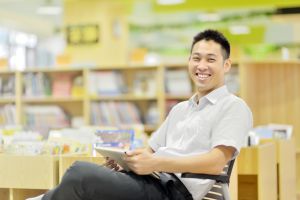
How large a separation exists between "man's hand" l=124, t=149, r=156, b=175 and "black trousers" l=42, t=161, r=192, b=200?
56 millimetres

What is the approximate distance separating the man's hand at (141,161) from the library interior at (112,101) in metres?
0.72

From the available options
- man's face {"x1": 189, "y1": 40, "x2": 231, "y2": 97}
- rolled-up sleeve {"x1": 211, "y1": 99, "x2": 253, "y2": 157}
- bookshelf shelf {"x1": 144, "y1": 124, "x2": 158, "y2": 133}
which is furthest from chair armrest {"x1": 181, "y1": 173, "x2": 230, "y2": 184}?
bookshelf shelf {"x1": 144, "y1": 124, "x2": 158, "y2": 133}

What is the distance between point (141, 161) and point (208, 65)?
2.13 feet

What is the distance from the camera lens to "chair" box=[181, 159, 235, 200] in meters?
2.54

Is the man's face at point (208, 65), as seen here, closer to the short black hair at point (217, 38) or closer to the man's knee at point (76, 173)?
the short black hair at point (217, 38)

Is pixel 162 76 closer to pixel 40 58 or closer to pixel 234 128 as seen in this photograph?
pixel 40 58

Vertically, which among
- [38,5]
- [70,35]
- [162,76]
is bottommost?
[162,76]

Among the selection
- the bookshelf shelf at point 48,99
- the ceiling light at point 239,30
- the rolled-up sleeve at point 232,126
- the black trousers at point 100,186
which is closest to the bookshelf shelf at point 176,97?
the bookshelf shelf at point 48,99

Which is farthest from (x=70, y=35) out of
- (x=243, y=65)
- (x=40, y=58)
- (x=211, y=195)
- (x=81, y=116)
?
(x=211, y=195)

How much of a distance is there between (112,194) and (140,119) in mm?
4796

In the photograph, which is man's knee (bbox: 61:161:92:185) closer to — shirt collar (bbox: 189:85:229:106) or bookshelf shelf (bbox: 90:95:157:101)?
shirt collar (bbox: 189:85:229:106)

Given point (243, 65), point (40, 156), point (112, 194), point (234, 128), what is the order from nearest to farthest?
point (112, 194) → point (234, 128) → point (40, 156) → point (243, 65)

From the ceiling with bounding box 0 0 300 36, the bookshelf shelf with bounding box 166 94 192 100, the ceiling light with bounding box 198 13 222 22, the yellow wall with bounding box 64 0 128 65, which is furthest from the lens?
the ceiling light with bounding box 198 13 222 22

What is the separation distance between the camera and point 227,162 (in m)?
2.58
